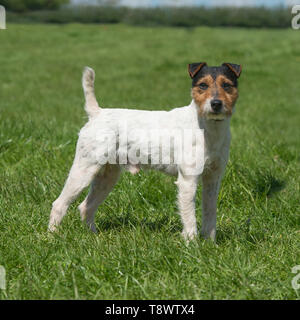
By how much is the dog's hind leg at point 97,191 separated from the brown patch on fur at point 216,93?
4.02 feet

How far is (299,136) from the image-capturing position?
9.30 m

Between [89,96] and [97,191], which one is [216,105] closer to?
[89,96]

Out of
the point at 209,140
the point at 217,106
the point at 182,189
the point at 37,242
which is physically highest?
the point at 217,106

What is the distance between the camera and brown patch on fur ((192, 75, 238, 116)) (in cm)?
375

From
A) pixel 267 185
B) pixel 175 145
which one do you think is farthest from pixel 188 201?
pixel 267 185

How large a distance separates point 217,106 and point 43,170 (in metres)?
2.96

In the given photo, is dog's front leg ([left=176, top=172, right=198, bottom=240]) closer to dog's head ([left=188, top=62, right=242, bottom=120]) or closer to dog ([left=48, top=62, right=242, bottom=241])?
dog ([left=48, top=62, right=242, bottom=241])

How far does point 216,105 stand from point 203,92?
0.71ft

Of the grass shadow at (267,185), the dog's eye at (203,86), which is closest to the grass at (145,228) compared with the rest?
the grass shadow at (267,185)

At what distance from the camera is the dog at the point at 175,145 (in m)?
3.91

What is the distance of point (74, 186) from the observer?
14.3ft

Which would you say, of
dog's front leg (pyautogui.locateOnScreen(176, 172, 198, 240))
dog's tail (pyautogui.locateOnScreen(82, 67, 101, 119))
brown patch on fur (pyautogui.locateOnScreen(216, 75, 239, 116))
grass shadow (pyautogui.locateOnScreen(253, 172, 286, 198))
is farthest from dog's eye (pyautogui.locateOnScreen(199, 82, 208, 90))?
grass shadow (pyautogui.locateOnScreen(253, 172, 286, 198))
